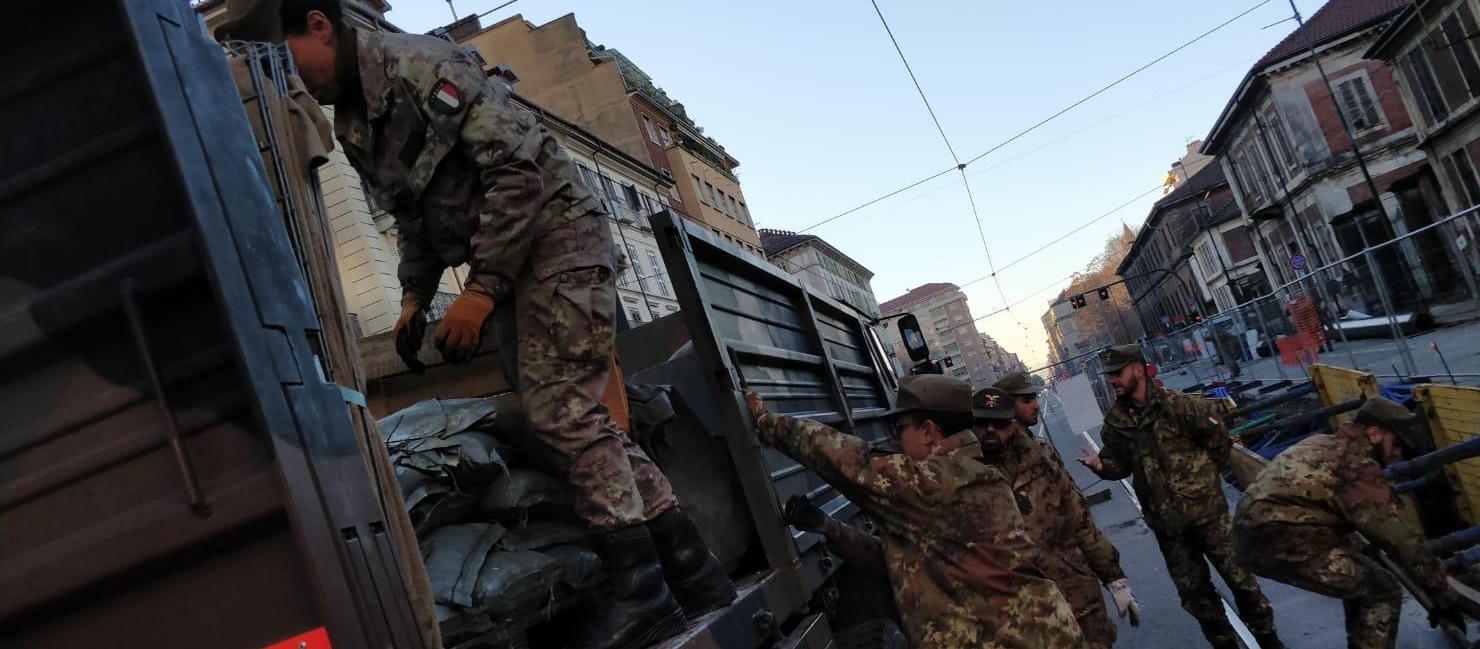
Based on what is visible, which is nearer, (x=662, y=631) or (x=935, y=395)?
(x=662, y=631)

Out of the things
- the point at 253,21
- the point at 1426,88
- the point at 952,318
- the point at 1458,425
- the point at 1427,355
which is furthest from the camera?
the point at 952,318

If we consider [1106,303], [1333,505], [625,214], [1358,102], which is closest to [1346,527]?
[1333,505]

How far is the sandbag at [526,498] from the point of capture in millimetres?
2734

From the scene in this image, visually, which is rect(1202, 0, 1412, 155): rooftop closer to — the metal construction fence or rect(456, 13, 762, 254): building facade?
rect(456, 13, 762, 254): building facade

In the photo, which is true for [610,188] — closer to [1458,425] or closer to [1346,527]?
[1458,425]

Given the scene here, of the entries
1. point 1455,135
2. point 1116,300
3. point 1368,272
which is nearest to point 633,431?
point 1368,272

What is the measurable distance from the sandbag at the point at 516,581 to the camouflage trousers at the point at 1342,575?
12.2 feet

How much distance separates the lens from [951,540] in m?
3.36

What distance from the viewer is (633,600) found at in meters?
2.41

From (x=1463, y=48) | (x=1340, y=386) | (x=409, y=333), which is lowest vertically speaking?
(x=1340, y=386)

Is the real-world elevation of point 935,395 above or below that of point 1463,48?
below

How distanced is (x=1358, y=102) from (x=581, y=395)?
3777 cm

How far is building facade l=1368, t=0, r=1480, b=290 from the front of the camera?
24.9 metres

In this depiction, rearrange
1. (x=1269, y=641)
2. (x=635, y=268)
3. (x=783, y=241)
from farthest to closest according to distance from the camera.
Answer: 1. (x=783, y=241)
2. (x=635, y=268)
3. (x=1269, y=641)
